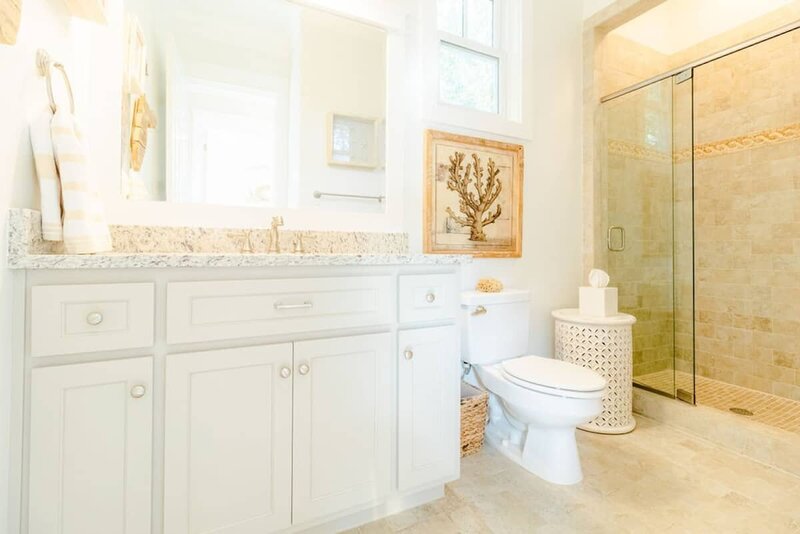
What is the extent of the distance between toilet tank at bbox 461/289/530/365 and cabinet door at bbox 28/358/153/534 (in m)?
1.29

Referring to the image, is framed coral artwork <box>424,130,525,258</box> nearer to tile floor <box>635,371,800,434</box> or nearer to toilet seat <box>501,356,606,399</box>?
toilet seat <box>501,356,606,399</box>

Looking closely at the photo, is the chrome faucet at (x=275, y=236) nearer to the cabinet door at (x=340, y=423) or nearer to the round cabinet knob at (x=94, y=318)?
the cabinet door at (x=340, y=423)

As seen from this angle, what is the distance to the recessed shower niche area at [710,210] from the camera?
7.50ft

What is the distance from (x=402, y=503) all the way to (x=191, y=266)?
114 cm

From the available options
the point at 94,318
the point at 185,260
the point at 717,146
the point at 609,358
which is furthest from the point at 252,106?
the point at 717,146

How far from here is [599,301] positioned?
2090mm

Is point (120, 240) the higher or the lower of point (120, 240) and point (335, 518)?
the higher

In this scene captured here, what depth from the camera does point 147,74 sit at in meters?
1.48

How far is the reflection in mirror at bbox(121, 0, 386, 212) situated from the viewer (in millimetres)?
1476

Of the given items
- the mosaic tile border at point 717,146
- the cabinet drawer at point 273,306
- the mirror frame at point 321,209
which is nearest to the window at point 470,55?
the mirror frame at point 321,209

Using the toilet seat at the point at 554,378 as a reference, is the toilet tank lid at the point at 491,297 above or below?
above

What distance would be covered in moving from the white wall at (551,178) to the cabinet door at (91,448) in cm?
173

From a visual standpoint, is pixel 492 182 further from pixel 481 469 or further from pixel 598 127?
pixel 481 469

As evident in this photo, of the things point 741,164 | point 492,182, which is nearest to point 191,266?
point 492,182
